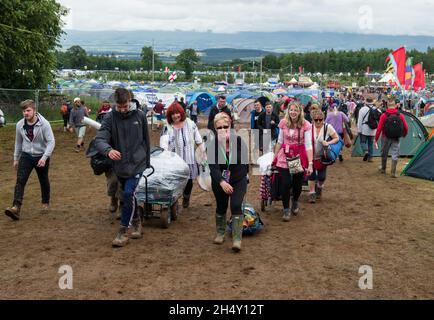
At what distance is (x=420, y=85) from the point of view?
32344 millimetres

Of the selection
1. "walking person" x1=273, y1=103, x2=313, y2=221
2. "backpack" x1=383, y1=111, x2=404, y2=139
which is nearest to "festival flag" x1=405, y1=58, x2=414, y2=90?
"backpack" x1=383, y1=111, x2=404, y2=139

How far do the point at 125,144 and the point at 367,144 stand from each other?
36.4ft

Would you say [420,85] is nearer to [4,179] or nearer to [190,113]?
[190,113]

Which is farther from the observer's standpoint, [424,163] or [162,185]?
[424,163]

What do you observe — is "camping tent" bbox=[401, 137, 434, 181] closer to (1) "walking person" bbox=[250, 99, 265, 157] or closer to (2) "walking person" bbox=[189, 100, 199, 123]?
(1) "walking person" bbox=[250, 99, 265, 157]

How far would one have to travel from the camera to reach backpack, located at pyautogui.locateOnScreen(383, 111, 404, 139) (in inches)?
484

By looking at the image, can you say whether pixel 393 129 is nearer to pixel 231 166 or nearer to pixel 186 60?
pixel 231 166

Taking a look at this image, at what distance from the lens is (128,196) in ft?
21.5

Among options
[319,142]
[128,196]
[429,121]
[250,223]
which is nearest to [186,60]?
[429,121]

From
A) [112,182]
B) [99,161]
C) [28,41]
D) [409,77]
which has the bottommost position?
[112,182]

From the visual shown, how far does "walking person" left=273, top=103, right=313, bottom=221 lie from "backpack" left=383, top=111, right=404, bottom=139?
15.9ft

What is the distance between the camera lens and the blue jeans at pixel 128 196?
653 cm

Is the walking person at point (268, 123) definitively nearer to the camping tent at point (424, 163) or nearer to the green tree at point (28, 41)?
the camping tent at point (424, 163)

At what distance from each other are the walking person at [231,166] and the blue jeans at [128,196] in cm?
93
